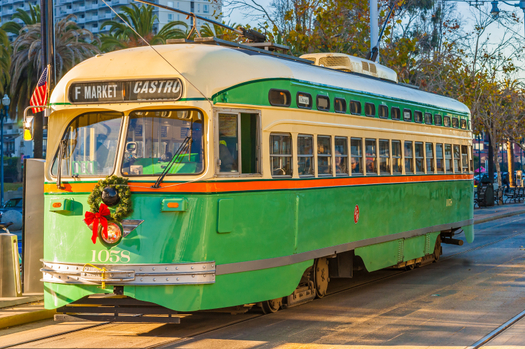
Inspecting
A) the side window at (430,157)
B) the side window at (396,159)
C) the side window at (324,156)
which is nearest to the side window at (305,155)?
the side window at (324,156)

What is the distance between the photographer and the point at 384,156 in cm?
1161

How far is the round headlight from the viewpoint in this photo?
7693mm

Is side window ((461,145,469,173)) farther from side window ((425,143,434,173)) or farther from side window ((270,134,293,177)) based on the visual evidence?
side window ((270,134,293,177))

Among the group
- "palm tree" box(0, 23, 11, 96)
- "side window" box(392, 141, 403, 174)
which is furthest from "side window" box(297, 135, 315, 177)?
"palm tree" box(0, 23, 11, 96)

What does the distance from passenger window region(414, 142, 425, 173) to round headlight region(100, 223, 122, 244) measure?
683cm

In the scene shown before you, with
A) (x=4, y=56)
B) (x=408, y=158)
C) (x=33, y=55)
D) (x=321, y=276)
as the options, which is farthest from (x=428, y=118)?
(x=4, y=56)

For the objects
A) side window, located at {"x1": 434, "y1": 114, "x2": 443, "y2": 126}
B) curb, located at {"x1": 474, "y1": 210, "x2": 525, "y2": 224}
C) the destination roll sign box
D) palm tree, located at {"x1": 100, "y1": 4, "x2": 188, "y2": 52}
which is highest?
palm tree, located at {"x1": 100, "y1": 4, "x2": 188, "y2": 52}

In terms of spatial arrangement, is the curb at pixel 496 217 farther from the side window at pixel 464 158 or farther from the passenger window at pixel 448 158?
the passenger window at pixel 448 158

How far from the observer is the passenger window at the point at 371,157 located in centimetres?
1102

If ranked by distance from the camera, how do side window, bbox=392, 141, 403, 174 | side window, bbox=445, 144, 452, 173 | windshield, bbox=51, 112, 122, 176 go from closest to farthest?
1. windshield, bbox=51, 112, 122, 176
2. side window, bbox=392, 141, 403, 174
3. side window, bbox=445, 144, 452, 173

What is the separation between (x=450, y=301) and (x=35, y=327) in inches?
232

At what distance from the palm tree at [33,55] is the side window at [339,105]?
850 inches

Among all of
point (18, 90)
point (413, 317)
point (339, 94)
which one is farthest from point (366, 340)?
point (18, 90)

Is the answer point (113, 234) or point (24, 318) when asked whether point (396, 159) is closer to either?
point (113, 234)
